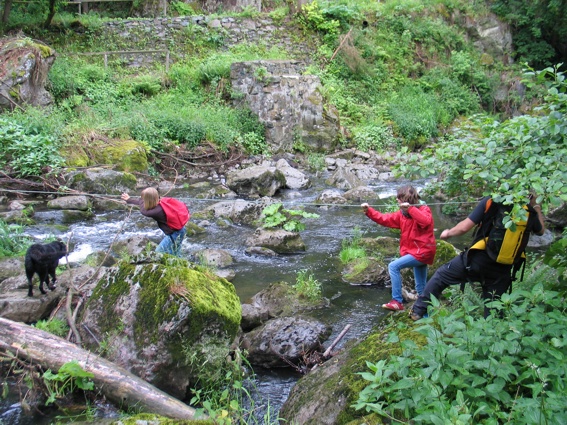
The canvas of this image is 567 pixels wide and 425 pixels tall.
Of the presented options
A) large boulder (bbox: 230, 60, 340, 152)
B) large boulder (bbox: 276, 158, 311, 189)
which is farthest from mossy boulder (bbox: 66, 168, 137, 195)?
large boulder (bbox: 230, 60, 340, 152)

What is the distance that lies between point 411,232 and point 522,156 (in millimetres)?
2568

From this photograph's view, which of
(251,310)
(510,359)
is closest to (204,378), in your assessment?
(251,310)

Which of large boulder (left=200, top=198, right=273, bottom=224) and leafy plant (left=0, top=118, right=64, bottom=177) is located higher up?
leafy plant (left=0, top=118, right=64, bottom=177)

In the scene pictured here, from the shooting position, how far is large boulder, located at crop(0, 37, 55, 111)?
590 inches

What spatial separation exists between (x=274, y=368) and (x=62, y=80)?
50.0ft

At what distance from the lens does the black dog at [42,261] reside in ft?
21.0

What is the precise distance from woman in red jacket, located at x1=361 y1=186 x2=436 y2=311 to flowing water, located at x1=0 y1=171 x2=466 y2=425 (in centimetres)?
90

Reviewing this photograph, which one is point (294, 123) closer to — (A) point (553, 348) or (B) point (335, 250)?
(B) point (335, 250)

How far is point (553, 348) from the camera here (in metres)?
3.54

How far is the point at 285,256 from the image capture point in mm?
9578

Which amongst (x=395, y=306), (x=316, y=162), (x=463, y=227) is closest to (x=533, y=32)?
(x=316, y=162)

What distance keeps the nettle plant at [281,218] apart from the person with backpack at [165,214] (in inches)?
117

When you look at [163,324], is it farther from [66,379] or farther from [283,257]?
[283,257]

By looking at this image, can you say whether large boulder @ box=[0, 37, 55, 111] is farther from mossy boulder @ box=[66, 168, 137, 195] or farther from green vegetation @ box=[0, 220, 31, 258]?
green vegetation @ box=[0, 220, 31, 258]
